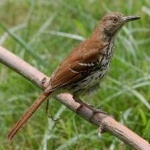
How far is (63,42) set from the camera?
24.0 ft

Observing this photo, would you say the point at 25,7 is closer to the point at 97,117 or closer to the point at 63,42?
the point at 63,42

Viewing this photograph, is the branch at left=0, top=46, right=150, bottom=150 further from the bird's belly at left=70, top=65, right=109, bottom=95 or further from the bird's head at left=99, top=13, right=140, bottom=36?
the bird's head at left=99, top=13, right=140, bottom=36

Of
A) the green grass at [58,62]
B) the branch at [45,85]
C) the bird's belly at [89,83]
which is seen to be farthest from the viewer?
the green grass at [58,62]

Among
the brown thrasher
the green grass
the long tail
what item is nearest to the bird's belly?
the brown thrasher

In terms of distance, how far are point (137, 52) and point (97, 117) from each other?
1.90m

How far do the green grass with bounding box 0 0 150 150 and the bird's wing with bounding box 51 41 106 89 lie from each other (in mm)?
543

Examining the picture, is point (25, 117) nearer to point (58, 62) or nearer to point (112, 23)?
point (112, 23)

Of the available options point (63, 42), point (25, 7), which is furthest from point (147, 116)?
point (25, 7)

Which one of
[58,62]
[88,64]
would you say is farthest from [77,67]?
[58,62]

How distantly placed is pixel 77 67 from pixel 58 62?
167 centimetres

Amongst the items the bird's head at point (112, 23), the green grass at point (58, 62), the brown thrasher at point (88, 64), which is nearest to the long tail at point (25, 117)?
the brown thrasher at point (88, 64)

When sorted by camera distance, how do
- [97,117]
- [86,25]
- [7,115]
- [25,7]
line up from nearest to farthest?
[97,117] → [7,115] → [86,25] → [25,7]

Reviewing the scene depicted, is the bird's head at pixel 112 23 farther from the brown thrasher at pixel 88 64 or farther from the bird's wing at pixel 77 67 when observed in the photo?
the bird's wing at pixel 77 67

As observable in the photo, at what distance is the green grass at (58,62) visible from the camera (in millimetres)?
5844
